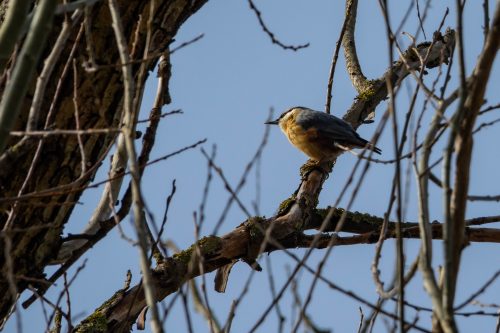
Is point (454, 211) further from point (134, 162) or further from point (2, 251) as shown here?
point (2, 251)

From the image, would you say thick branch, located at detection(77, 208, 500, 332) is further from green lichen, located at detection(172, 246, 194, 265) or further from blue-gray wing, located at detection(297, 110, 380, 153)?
blue-gray wing, located at detection(297, 110, 380, 153)

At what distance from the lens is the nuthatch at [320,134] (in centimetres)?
639

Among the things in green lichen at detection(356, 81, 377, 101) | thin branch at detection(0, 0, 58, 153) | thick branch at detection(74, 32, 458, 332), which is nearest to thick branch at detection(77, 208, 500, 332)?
thick branch at detection(74, 32, 458, 332)

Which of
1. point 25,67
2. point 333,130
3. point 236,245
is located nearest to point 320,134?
point 333,130

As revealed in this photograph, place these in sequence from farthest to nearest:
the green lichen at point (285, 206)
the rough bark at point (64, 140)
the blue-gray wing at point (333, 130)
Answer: the blue-gray wing at point (333, 130), the green lichen at point (285, 206), the rough bark at point (64, 140)

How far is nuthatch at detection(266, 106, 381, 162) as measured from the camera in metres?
6.39

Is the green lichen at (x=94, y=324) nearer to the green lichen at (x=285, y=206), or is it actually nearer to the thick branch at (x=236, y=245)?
the thick branch at (x=236, y=245)

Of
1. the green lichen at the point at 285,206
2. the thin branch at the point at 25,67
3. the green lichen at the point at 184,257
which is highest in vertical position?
the green lichen at the point at 285,206

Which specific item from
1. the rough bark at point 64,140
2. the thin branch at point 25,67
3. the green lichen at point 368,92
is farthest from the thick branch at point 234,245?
the thin branch at point 25,67

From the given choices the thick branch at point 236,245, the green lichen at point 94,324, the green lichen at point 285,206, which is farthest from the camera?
the green lichen at point 285,206

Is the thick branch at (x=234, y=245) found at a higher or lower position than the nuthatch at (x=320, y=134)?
lower

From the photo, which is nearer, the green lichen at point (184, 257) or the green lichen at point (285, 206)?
the green lichen at point (184, 257)

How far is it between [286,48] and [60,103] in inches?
46.4

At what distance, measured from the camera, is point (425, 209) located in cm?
240
